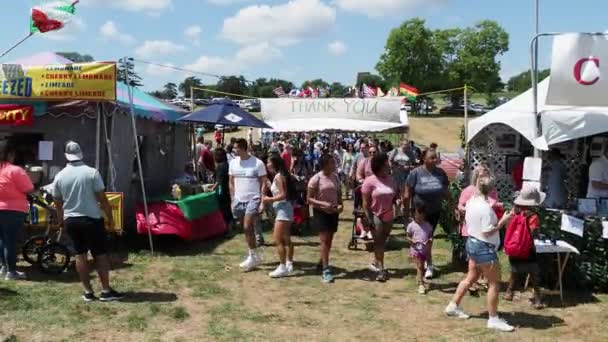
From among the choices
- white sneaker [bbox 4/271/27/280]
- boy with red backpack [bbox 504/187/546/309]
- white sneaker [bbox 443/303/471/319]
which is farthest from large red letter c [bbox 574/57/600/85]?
white sneaker [bbox 4/271/27/280]

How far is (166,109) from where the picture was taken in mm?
10688

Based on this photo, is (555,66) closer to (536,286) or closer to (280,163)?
(536,286)

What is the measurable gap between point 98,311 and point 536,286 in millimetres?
4414

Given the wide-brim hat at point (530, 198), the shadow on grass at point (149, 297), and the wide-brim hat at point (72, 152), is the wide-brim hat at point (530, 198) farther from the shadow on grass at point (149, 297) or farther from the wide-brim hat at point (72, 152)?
the wide-brim hat at point (72, 152)

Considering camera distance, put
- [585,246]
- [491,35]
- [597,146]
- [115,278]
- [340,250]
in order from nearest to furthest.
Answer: [585,246], [115,278], [340,250], [597,146], [491,35]

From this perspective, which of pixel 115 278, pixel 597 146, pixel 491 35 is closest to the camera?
pixel 115 278

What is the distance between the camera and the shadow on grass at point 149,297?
20.0ft

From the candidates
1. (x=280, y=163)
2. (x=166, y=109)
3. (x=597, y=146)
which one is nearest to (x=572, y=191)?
(x=597, y=146)

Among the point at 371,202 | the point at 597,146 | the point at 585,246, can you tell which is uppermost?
the point at 597,146

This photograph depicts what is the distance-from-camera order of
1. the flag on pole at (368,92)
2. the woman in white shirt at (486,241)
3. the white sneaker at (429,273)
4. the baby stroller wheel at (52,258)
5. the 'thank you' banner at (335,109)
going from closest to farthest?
the woman in white shirt at (486,241), the baby stroller wheel at (52,258), the white sneaker at (429,273), the 'thank you' banner at (335,109), the flag on pole at (368,92)

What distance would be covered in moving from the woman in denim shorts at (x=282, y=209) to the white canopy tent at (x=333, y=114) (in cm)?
359

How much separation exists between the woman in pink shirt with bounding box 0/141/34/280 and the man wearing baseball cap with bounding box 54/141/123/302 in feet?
3.26

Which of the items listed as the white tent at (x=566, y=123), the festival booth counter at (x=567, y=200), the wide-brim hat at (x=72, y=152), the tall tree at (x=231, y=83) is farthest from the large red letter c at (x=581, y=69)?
the tall tree at (x=231, y=83)

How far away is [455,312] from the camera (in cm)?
566
